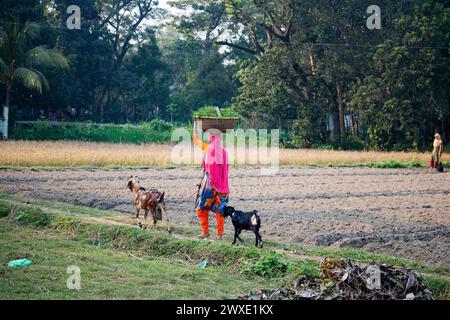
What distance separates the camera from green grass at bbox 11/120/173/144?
35656 millimetres

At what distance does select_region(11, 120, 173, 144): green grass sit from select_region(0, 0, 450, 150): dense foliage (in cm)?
190

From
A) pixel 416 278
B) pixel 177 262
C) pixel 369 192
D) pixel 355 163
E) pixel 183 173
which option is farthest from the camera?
pixel 355 163

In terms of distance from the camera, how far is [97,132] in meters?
38.0

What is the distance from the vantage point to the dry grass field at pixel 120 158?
78.9ft

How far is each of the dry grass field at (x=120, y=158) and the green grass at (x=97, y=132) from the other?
13.5 feet

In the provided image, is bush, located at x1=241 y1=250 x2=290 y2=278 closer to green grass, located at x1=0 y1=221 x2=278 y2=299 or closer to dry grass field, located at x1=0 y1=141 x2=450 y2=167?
green grass, located at x1=0 y1=221 x2=278 y2=299

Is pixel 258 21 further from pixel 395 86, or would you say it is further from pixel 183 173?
pixel 183 173

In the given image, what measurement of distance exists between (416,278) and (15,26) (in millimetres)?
29774

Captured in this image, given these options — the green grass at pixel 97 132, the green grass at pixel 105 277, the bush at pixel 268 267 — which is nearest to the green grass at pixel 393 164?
the green grass at pixel 97 132

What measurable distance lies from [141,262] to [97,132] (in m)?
29.3

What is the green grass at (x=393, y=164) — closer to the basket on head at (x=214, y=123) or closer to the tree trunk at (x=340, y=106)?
the tree trunk at (x=340, y=106)

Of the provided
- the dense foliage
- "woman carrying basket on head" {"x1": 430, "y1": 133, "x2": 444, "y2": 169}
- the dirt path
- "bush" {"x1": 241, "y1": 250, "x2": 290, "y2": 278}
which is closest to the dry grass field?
the dirt path

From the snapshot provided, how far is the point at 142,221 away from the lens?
41.4 feet

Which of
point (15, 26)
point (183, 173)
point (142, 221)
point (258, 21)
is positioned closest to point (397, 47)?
point (258, 21)
